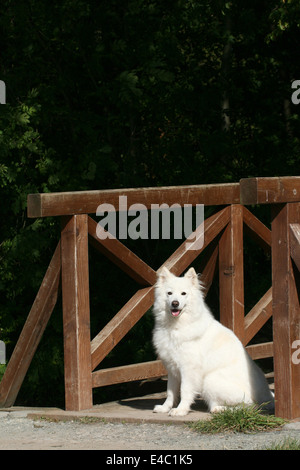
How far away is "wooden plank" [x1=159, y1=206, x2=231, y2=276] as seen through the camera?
21.9 ft

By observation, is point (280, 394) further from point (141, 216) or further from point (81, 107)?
point (81, 107)

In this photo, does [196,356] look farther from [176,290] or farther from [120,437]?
[120,437]

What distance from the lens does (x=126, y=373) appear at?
252 inches

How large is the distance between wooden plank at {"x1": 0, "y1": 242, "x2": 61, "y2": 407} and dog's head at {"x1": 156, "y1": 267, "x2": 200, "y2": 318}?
74cm

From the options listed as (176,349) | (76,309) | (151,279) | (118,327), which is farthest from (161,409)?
(151,279)

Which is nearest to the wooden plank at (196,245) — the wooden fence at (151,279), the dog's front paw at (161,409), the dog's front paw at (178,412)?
the wooden fence at (151,279)

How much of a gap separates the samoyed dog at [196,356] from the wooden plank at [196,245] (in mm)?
835

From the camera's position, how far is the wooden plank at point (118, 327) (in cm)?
608

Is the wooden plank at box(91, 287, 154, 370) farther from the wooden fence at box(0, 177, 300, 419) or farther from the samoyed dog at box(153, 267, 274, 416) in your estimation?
the samoyed dog at box(153, 267, 274, 416)

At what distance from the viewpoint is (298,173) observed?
9.88 meters

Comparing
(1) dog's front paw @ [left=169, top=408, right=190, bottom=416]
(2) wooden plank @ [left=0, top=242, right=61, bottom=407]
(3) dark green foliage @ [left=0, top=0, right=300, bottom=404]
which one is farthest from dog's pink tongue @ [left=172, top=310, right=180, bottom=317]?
(3) dark green foliage @ [left=0, top=0, right=300, bottom=404]

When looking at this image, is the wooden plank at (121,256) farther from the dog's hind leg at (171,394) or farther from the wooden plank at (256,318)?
the wooden plank at (256,318)

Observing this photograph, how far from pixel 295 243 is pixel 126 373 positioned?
1.94 metres
